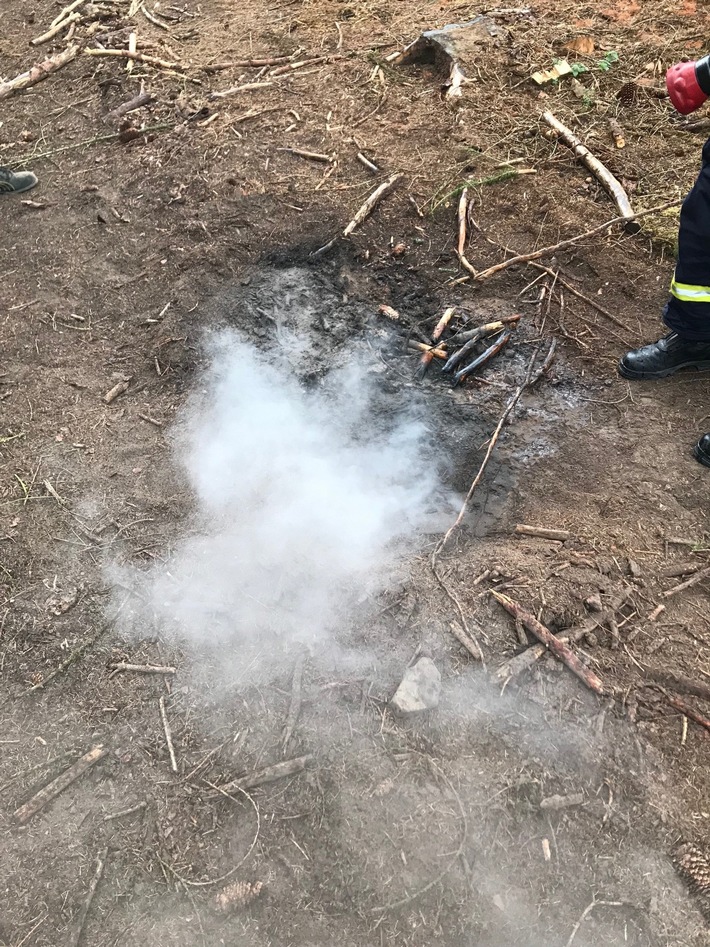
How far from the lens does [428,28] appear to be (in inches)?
249

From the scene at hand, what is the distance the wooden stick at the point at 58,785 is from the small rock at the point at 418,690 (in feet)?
4.35

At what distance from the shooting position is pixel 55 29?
7285mm

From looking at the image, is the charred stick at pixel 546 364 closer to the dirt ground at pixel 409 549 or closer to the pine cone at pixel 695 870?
the dirt ground at pixel 409 549

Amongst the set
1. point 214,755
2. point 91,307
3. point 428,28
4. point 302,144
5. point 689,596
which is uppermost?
point 428,28

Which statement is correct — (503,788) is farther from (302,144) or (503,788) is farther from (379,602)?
(302,144)

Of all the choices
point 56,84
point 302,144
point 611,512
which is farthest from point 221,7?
point 611,512

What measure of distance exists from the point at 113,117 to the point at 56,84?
1257 mm

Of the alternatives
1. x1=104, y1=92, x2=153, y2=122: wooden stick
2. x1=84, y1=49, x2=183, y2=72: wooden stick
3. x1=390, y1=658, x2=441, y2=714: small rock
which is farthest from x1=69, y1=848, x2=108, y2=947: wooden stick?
x1=84, y1=49, x2=183, y2=72: wooden stick

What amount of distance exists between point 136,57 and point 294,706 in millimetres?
7096

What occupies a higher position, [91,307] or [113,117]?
[113,117]

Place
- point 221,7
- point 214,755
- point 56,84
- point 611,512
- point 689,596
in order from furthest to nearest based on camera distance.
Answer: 1. point 221,7
2. point 56,84
3. point 611,512
4. point 689,596
5. point 214,755

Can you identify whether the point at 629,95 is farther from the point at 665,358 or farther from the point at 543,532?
the point at 543,532

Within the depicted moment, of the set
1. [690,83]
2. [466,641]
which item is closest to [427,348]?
[690,83]

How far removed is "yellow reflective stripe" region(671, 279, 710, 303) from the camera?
3389 mm
